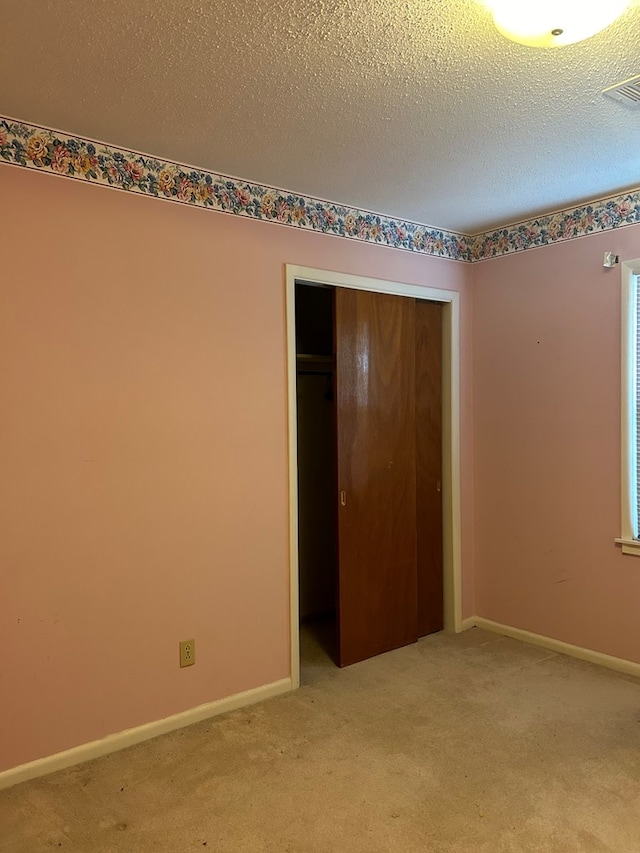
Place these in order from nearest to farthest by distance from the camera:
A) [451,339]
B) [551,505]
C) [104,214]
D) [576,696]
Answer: [104,214] < [576,696] < [551,505] < [451,339]

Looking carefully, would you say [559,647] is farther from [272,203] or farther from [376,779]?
[272,203]

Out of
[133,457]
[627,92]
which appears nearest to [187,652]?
[133,457]

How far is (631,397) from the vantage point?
3.14m

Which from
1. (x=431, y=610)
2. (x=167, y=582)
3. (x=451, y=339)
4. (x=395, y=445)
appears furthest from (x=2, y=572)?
(x=451, y=339)

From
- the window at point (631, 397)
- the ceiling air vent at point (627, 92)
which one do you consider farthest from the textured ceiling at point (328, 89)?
the window at point (631, 397)

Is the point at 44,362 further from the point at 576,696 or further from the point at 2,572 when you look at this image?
the point at 576,696

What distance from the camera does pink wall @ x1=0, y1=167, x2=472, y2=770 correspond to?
2.32 m

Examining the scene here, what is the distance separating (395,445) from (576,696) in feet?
5.09

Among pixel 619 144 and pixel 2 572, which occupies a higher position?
pixel 619 144

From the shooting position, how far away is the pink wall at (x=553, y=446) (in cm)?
323

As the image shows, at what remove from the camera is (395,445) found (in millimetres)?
3568

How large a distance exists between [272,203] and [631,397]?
2058 millimetres

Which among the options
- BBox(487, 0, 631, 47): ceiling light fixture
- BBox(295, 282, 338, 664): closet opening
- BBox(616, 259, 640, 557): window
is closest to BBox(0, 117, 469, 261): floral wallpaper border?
BBox(295, 282, 338, 664): closet opening

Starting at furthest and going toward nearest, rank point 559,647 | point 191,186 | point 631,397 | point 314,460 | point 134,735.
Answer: point 314,460
point 559,647
point 631,397
point 191,186
point 134,735
